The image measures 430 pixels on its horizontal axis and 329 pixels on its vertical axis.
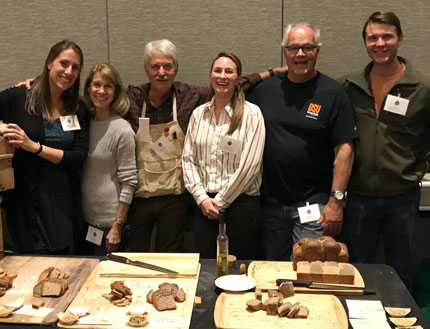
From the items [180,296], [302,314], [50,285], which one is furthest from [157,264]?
[302,314]

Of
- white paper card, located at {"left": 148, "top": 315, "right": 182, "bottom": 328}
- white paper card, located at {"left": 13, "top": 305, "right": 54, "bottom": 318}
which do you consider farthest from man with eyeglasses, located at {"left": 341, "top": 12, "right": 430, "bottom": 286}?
white paper card, located at {"left": 13, "top": 305, "right": 54, "bottom": 318}

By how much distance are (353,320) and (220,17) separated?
7.59 feet

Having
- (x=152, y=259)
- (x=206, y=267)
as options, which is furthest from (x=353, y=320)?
(x=152, y=259)

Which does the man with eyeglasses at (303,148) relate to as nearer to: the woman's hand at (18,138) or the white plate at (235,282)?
the white plate at (235,282)

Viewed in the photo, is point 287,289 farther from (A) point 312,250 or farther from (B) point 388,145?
(B) point 388,145

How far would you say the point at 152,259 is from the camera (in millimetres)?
2068

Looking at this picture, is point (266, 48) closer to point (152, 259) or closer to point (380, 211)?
point (380, 211)

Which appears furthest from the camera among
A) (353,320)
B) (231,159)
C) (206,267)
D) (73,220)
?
(73,220)

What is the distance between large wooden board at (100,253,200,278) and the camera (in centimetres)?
190

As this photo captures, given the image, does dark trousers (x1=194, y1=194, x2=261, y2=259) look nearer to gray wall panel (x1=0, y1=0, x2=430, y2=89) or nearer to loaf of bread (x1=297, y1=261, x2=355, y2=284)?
loaf of bread (x1=297, y1=261, x2=355, y2=284)

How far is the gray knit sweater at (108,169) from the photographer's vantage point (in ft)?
8.80

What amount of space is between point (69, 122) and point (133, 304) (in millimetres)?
1282

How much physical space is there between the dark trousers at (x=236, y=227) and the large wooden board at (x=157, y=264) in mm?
534

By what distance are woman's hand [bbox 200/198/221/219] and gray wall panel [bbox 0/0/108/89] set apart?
1.46m
